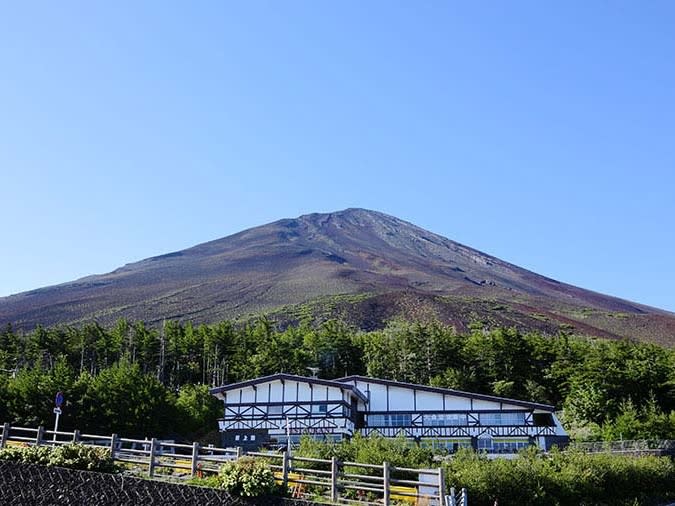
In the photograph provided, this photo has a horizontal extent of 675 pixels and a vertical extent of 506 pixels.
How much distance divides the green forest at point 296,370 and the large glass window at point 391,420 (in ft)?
38.8

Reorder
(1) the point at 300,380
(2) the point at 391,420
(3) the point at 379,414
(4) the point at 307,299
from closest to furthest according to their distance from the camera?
(1) the point at 300,380 → (2) the point at 391,420 → (3) the point at 379,414 → (4) the point at 307,299

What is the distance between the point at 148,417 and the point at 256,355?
18.8m

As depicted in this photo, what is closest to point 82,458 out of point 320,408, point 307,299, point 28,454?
point 28,454

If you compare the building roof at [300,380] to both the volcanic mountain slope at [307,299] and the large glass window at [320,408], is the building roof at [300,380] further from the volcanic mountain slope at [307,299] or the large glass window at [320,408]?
the volcanic mountain slope at [307,299]

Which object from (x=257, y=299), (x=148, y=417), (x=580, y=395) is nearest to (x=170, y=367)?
(x=148, y=417)

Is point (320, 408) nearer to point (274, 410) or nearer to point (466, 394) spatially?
point (274, 410)

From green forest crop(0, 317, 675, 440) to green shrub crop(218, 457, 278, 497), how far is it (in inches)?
1072

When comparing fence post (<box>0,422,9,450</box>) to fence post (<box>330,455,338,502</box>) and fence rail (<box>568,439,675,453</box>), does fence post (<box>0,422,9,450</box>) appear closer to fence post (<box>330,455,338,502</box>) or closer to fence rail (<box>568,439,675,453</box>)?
fence post (<box>330,455,338,502</box>)

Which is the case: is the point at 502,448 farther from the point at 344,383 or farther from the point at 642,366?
the point at 642,366

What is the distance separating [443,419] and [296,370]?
801 inches

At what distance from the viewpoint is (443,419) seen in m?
42.3

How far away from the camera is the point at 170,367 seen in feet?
225

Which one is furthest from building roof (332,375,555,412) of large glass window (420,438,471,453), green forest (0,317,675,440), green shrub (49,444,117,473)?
green shrub (49,444,117,473)

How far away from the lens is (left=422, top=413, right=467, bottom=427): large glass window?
42062 mm
